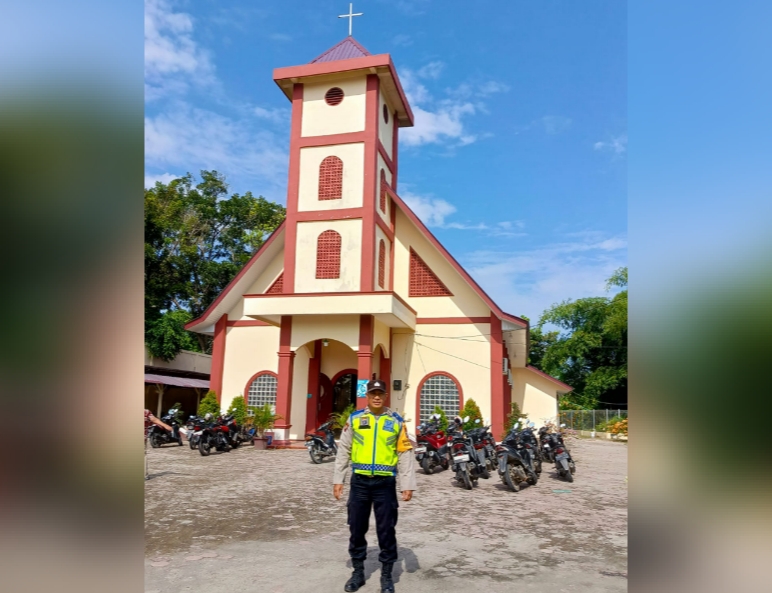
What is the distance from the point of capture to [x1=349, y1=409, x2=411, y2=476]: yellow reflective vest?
409cm

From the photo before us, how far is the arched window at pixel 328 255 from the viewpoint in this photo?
50.9 ft

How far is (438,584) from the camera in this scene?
13.3 feet

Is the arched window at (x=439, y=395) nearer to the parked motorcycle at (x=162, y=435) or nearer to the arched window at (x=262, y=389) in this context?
the arched window at (x=262, y=389)

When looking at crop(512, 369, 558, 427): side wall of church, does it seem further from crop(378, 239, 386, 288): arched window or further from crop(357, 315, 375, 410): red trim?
crop(357, 315, 375, 410): red trim

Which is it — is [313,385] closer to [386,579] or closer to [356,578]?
[356,578]

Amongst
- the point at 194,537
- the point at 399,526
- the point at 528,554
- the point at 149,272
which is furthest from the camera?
the point at 149,272

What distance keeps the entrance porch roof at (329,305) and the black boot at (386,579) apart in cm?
1031

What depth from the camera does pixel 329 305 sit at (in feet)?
47.6

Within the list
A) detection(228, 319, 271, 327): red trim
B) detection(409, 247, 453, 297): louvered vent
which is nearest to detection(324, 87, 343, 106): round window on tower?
detection(409, 247, 453, 297): louvered vent

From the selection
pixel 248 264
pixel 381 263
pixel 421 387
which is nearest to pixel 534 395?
pixel 421 387

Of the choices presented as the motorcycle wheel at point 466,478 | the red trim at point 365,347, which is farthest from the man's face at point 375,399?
the red trim at point 365,347
